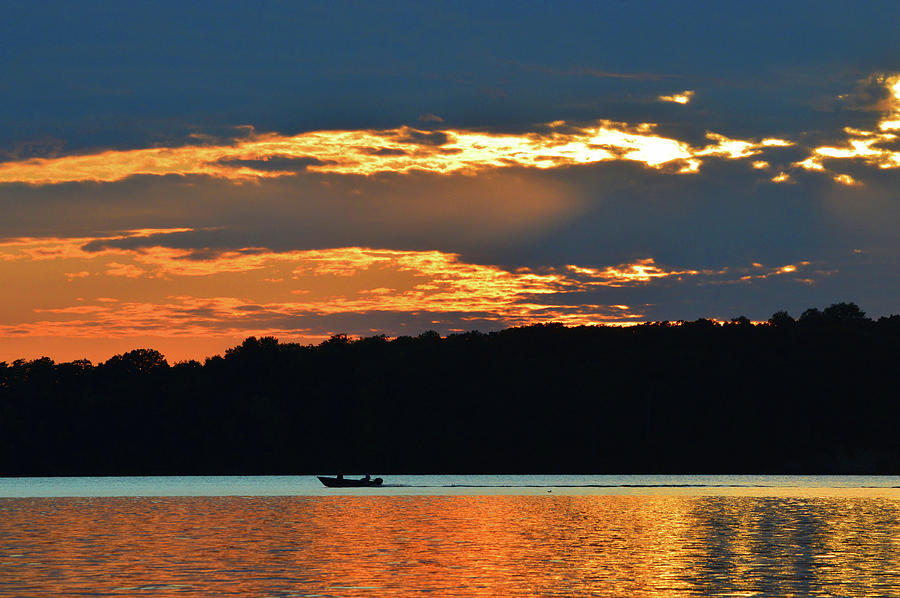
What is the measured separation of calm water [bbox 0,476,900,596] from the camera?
4416 centimetres

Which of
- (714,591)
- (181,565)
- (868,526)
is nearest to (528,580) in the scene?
(714,591)

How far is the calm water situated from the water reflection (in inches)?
3.7

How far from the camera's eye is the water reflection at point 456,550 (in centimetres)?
4414

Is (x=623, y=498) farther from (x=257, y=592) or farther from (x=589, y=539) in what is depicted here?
(x=257, y=592)

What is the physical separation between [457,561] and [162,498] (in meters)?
73.1

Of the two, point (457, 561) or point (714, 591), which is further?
point (457, 561)

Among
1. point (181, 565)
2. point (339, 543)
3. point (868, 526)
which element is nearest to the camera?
point (181, 565)

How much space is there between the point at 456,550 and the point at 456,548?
40.8 inches

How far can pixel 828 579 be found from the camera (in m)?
45.1

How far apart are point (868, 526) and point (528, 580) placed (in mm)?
32516

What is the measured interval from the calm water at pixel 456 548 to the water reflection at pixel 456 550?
0.31 feet

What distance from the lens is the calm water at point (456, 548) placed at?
4416cm

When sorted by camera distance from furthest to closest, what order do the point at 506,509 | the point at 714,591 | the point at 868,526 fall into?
1. the point at 506,509
2. the point at 868,526
3. the point at 714,591

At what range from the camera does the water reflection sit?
145 ft
